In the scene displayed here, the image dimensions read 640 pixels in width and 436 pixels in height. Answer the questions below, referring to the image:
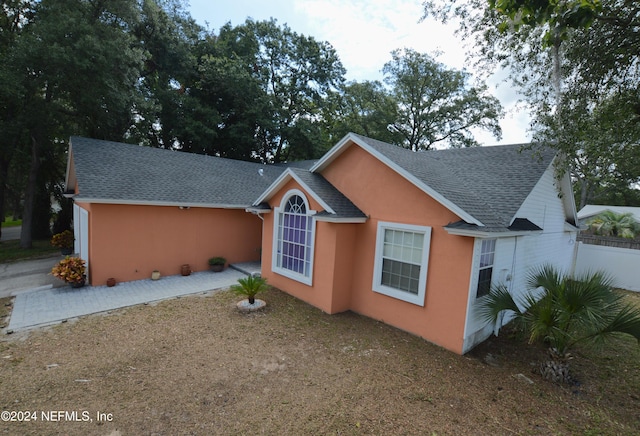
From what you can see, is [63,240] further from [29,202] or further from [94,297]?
[94,297]

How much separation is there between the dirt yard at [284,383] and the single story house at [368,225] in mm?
1237

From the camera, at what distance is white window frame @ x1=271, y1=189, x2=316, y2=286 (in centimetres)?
854

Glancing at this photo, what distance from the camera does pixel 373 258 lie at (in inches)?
313

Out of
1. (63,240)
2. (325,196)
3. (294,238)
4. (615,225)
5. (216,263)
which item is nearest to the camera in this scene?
(325,196)

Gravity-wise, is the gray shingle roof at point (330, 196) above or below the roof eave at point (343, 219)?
above

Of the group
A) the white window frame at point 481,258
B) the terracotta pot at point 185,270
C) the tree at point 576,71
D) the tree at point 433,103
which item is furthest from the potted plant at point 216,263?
the tree at point 433,103

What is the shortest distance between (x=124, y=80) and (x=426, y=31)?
596 inches

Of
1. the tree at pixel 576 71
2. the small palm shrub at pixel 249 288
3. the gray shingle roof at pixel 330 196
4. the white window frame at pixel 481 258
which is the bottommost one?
the small palm shrub at pixel 249 288

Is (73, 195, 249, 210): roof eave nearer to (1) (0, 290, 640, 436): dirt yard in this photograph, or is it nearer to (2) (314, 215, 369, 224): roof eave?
(1) (0, 290, 640, 436): dirt yard

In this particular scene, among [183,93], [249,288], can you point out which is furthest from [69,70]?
[249,288]

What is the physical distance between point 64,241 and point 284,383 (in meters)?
15.6

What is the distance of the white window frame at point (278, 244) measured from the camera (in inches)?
336

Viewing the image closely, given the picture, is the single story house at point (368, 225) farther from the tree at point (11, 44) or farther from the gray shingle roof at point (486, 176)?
the tree at point (11, 44)

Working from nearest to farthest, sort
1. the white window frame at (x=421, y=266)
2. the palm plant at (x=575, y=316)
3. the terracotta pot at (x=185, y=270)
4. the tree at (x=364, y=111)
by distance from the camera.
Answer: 1. the palm plant at (x=575, y=316)
2. the white window frame at (x=421, y=266)
3. the terracotta pot at (x=185, y=270)
4. the tree at (x=364, y=111)
